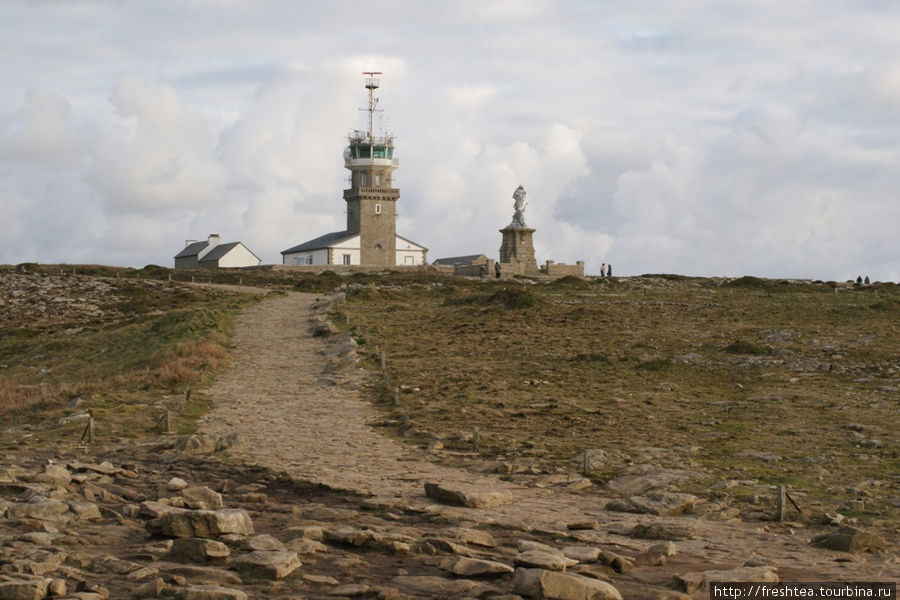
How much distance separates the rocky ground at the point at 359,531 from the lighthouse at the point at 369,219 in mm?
84015

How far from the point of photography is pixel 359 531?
41.0ft

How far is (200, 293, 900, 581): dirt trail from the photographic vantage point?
12430 mm

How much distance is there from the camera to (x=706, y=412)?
76.1ft

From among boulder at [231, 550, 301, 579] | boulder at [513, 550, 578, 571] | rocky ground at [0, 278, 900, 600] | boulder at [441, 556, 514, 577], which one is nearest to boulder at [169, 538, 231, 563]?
rocky ground at [0, 278, 900, 600]

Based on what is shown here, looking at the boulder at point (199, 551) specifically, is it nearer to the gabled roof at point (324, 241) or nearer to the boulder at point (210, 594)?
the boulder at point (210, 594)

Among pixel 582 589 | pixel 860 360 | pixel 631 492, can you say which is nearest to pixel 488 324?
pixel 860 360

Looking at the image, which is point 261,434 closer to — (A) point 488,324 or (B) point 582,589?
(B) point 582,589

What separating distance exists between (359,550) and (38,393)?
1799 centimetres

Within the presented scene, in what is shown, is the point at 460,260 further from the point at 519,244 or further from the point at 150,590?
the point at 150,590

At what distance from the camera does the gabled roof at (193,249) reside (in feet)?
359

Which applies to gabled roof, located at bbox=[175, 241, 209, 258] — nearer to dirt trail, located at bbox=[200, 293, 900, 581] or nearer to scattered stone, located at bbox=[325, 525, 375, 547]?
dirt trail, located at bbox=[200, 293, 900, 581]

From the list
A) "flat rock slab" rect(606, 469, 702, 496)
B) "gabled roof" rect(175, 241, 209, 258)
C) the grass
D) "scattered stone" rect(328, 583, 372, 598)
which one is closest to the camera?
"scattered stone" rect(328, 583, 372, 598)

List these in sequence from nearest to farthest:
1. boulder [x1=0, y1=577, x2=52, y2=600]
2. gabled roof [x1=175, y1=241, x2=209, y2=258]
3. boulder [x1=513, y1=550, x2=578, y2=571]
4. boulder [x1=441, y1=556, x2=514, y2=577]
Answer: boulder [x1=0, y1=577, x2=52, y2=600], boulder [x1=441, y1=556, x2=514, y2=577], boulder [x1=513, y1=550, x2=578, y2=571], gabled roof [x1=175, y1=241, x2=209, y2=258]

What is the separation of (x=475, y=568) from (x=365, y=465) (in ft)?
23.4
